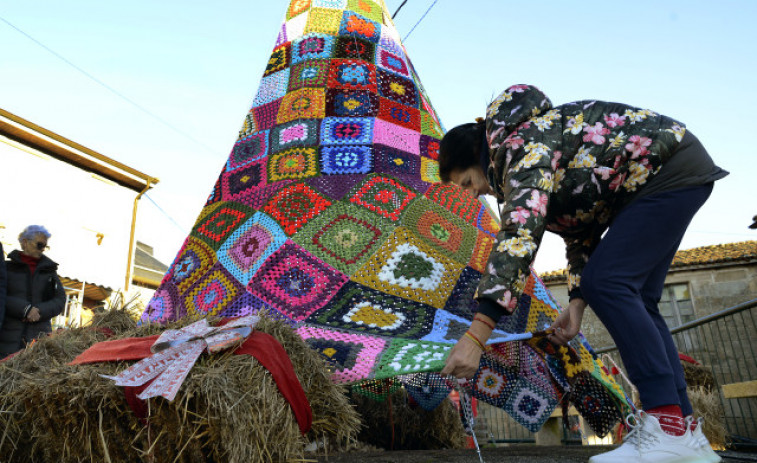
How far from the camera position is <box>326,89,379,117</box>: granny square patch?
2.83 m

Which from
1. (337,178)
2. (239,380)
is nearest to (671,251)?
(239,380)

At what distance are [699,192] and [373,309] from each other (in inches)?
44.2

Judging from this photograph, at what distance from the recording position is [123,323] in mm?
1896

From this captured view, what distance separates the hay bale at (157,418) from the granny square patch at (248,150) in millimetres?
1494

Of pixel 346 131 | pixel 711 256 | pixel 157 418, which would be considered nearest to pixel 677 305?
pixel 711 256

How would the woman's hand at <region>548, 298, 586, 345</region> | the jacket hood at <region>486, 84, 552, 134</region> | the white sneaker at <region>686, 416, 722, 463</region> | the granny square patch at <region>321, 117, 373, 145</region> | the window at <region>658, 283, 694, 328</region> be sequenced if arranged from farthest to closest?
1. the window at <region>658, 283, 694, 328</region>
2. the granny square patch at <region>321, 117, 373, 145</region>
3. the woman's hand at <region>548, 298, 586, 345</region>
4. the jacket hood at <region>486, 84, 552, 134</region>
5. the white sneaker at <region>686, 416, 722, 463</region>

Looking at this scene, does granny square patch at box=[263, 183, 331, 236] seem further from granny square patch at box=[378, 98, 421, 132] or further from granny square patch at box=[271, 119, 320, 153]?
granny square patch at box=[378, 98, 421, 132]

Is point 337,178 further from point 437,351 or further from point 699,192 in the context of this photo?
point 699,192

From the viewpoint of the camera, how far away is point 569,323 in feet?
5.70

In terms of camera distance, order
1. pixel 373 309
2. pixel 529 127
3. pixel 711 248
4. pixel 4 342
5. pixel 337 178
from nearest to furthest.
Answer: pixel 529 127 < pixel 373 309 < pixel 337 178 < pixel 4 342 < pixel 711 248

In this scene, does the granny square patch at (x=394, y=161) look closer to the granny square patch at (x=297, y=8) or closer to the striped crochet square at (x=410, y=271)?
the striped crochet square at (x=410, y=271)

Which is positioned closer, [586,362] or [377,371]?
[377,371]

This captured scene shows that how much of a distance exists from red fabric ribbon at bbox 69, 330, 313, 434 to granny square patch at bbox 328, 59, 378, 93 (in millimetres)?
1856

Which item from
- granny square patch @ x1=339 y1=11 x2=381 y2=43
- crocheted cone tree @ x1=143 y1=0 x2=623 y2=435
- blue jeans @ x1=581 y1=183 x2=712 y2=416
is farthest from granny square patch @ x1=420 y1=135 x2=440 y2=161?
blue jeans @ x1=581 y1=183 x2=712 y2=416
